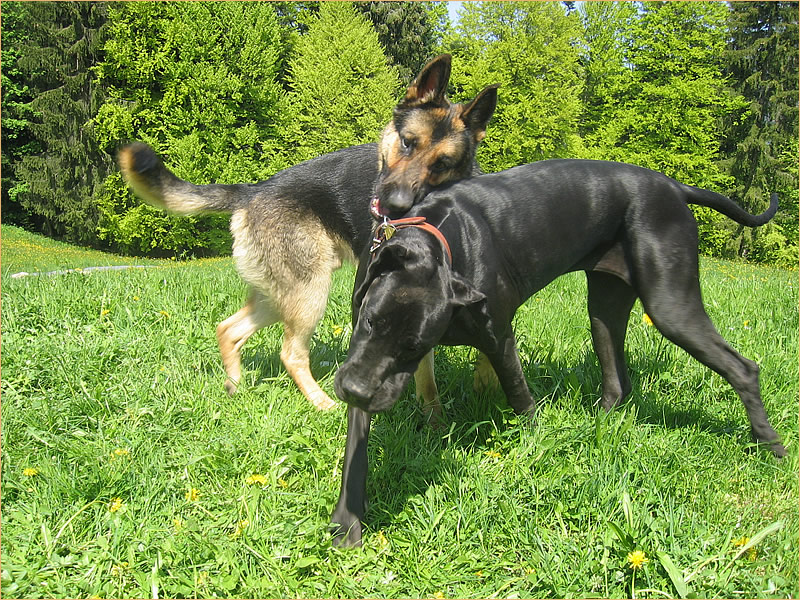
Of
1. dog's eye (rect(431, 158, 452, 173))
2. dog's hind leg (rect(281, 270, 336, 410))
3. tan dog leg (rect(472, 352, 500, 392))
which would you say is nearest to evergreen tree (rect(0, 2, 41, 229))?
dog's hind leg (rect(281, 270, 336, 410))

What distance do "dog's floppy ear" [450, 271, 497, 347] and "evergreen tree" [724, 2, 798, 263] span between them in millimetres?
26531

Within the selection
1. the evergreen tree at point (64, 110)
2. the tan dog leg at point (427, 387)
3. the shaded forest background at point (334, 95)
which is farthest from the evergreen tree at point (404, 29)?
the tan dog leg at point (427, 387)

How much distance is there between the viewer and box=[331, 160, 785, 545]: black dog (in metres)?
2.56

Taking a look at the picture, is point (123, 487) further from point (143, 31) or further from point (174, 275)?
point (143, 31)

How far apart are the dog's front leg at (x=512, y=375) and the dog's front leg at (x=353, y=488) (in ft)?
2.46

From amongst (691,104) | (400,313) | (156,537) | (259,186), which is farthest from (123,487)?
(691,104)

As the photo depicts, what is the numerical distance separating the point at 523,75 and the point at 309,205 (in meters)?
21.2

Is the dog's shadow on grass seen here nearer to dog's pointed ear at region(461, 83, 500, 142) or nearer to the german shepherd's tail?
dog's pointed ear at region(461, 83, 500, 142)

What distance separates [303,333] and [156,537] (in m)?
1.87

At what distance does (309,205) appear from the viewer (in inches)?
162

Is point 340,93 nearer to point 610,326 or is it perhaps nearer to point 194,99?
point 194,99

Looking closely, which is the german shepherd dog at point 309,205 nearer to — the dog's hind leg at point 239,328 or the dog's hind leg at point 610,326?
the dog's hind leg at point 239,328

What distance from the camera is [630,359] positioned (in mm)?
4141

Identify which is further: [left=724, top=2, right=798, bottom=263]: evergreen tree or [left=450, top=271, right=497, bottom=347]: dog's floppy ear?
[left=724, top=2, right=798, bottom=263]: evergreen tree
